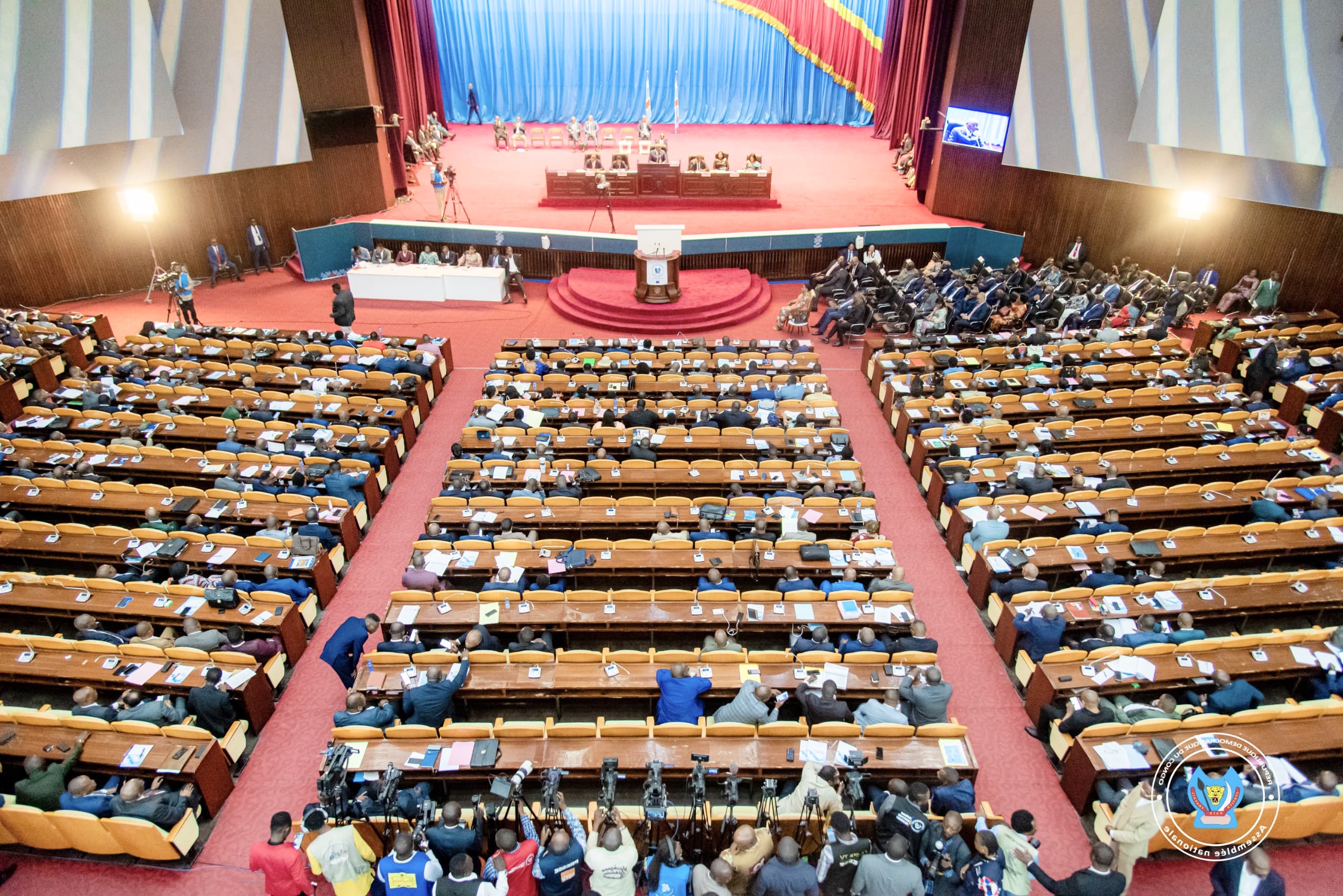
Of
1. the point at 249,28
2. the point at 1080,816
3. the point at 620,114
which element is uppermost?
the point at 249,28

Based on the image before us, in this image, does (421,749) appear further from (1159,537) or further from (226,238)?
(226,238)

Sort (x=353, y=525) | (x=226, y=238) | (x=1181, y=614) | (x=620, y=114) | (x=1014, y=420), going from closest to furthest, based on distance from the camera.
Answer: (x=1181, y=614) < (x=353, y=525) < (x=1014, y=420) < (x=226, y=238) < (x=620, y=114)

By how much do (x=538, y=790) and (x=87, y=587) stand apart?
5639 mm

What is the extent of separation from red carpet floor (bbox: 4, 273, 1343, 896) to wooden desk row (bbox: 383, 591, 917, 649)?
105 centimetres

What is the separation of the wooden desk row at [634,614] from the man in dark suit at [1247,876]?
129 inches

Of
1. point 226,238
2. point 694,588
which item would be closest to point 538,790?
point 694,588

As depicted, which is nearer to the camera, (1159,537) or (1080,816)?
(1080,816)

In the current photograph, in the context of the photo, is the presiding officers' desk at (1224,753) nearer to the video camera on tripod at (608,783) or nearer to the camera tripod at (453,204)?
the video camera on tripod at (608,783)

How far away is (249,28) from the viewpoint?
58.9 feet

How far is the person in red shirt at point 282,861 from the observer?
19.6ft

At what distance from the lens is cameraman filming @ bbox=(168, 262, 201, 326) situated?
16.0 m

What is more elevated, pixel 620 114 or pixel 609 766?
pixel 620 114

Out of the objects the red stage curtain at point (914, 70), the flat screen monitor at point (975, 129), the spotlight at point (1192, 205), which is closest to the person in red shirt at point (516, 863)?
the spotlight at point (1192, 205)

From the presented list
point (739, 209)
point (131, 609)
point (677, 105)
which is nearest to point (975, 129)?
point (739, 209)
